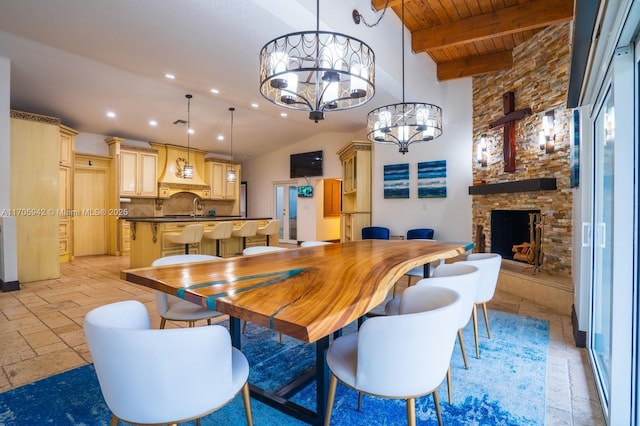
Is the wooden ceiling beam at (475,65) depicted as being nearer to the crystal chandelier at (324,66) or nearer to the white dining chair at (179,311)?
the crystal chandelier at (324,66)

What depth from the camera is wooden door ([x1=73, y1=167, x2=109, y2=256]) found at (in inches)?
279

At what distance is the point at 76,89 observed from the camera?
5.37 meters

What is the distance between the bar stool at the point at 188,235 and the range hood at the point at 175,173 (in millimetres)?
3560

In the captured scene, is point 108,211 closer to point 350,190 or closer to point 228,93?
point 228,93

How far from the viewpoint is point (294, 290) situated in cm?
140

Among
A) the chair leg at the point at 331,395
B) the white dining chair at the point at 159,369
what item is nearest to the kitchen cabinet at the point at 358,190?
the chair leg at the point at 331,395

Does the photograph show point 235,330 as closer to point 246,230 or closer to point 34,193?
point 246,230

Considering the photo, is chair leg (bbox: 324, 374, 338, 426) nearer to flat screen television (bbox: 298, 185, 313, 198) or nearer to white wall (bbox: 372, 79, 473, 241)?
white wall (bbox: 372, 79, 473, 241)

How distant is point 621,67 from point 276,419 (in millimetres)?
2403

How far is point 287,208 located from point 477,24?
6728mm

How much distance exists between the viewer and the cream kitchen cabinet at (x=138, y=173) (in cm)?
734

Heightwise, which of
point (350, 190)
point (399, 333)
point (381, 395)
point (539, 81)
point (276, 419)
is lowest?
point (276, 419)

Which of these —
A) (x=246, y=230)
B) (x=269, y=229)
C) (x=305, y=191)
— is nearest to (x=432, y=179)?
(x=269, y=229)

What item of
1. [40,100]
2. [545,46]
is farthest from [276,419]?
[40,100]
